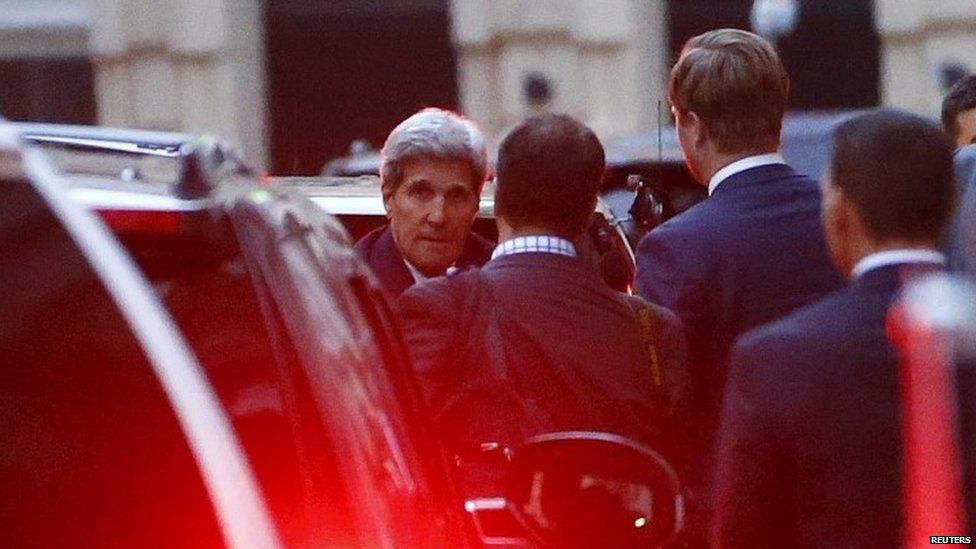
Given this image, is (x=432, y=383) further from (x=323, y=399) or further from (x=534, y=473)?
(x=323, y=399)

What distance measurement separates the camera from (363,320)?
123 inches

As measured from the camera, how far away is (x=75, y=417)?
217cm

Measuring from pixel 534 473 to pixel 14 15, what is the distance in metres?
21.4

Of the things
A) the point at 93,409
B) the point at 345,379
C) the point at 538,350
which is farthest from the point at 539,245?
the point at 93,409

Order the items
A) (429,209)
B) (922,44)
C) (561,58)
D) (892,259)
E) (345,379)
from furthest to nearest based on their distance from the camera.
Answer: (561,58), (922,44), (429,209), (892,259), (345,379)

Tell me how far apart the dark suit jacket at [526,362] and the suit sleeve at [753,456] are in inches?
37.3

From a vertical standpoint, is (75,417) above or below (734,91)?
above

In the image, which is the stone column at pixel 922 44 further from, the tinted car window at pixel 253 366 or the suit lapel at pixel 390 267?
the tinted car window at pixel 253 366

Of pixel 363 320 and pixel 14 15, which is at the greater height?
pixel 363 320

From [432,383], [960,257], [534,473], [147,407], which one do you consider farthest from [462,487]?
[147,407]

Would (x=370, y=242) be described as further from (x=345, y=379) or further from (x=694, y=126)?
(x=345, y=379)

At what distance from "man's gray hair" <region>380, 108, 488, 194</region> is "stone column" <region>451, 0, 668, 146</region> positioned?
17010 millimetres

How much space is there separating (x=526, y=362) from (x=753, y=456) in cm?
111

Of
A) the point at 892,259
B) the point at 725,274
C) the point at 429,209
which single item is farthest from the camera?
the point at 429,209
